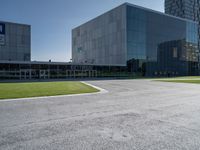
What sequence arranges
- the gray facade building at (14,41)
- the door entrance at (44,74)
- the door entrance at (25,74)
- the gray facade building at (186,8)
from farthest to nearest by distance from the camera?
the gray facade building at (186,8) < the gray facade building at (14,41) < the door entrance at (44,74) < the door entrance at (25,74)

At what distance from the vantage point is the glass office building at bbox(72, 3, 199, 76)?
167 ft

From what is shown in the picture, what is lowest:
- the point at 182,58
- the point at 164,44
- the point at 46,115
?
the point at 46,115

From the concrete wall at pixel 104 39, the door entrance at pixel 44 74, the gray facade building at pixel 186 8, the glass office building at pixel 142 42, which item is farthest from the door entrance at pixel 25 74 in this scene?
the gray facade building at pixel 186 8

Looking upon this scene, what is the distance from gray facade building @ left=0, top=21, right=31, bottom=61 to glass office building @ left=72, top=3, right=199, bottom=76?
1659cm

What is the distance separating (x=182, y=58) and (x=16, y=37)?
52617 millimetres

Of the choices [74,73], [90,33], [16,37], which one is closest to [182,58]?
[90,33]

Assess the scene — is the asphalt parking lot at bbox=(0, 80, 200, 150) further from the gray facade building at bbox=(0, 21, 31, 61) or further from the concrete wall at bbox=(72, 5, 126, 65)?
the gray facade building at bbox=(0, 21, 31, 61)

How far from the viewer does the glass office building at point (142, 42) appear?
2002 inches

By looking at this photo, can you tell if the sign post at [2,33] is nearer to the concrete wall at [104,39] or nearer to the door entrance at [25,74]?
the door entrance at [25,74]

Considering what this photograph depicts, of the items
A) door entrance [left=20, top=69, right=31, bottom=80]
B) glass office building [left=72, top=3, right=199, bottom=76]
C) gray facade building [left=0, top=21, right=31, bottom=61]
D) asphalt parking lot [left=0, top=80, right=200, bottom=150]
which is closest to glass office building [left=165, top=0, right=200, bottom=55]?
glass office building [left=72, top=3, right=199, bottom=76]

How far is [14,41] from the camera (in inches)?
1879

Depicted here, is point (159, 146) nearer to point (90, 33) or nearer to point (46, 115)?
point (46, 115)

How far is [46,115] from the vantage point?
7.06m

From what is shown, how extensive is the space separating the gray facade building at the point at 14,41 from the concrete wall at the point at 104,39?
60.3ft
